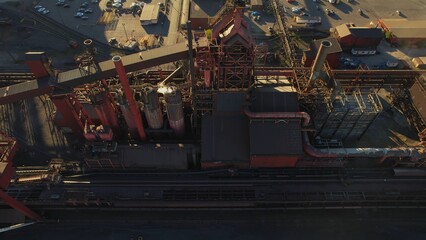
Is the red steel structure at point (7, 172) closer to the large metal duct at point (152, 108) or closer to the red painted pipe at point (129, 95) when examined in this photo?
the red painted pipe at point (129, 95)

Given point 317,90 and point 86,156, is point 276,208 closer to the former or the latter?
point 317,90

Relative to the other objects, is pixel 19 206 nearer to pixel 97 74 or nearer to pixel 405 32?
pixel 97 74

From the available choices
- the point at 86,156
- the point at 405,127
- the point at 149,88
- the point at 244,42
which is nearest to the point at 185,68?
the point at 149,88

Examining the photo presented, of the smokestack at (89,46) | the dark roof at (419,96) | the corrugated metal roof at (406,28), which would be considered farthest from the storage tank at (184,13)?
the dark roof at (419,96)

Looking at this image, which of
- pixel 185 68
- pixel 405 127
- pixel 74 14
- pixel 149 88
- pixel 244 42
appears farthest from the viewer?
pixel 74 14

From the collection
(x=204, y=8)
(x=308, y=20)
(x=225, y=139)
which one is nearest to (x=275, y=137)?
(x=225, y=139)

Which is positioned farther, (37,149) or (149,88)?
(37,149)

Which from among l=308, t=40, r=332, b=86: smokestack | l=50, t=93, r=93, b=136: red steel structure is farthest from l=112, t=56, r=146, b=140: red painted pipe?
l=308, t=40, r=332, b=86: smokestack

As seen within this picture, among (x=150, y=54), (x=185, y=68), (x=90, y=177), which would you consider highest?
(x=150, y=54)
